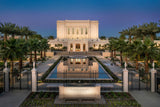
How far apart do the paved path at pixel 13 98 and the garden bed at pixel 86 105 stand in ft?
1.30

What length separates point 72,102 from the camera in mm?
8648

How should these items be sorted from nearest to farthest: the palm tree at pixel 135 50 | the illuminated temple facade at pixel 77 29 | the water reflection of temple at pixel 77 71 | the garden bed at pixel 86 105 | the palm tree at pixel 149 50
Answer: the garden bed at pixel 86 105, the palm tree at pixel 149 50, the palm tree at pixel 135 50, the water reflection of temple at pixel 77 71, the illuminated temple facade at pixel 77 29

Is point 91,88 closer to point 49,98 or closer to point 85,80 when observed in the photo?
point 49,98

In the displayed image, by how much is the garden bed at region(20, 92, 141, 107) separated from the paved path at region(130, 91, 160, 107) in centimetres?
43

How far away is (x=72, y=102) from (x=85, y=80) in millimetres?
4663

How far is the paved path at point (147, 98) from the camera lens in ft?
27.6

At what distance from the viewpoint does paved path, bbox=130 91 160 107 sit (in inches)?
332

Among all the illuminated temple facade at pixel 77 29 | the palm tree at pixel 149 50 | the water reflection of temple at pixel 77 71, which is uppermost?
the illuminated temple facade at pixel 77 29

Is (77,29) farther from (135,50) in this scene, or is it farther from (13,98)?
(13,98)

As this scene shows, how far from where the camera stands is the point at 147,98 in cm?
925

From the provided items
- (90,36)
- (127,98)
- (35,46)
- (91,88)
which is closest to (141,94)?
(127,98)

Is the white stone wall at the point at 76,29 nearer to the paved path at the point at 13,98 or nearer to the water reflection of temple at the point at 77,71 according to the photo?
the water reflection of temple at the point at 77,71

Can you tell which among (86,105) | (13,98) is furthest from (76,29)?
(86,105)

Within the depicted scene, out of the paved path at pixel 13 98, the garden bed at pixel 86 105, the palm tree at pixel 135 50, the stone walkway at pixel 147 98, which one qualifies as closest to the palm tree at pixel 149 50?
the palm tree at pixel 135 50
